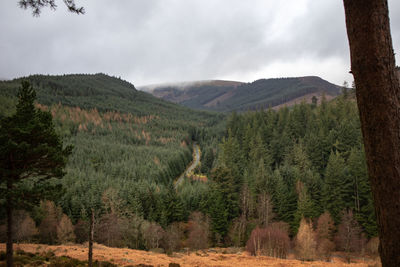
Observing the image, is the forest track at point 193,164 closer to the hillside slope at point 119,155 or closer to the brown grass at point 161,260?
the hillside slope at point 119,155

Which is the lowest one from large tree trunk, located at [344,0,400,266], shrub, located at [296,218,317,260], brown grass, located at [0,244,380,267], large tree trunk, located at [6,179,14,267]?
shrub, located at [296,218,317,260]

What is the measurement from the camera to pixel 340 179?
39031 mm

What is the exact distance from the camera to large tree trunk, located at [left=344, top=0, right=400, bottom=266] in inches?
106

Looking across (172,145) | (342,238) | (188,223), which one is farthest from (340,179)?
(172,145)

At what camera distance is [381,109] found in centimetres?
272

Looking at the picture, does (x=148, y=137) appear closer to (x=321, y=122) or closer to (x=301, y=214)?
(x=321, y=122)

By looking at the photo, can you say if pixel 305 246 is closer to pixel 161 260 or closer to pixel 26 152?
pixel 161 260

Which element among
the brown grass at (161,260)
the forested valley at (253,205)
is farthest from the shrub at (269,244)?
the brown grass at (161,260)

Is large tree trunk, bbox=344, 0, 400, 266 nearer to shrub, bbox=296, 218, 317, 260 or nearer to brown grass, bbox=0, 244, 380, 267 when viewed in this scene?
brown grass, bbox=0, 244, 380, 267

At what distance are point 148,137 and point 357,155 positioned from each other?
113099 mm

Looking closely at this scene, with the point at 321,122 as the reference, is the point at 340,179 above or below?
below

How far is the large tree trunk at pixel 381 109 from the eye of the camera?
2.69 metres

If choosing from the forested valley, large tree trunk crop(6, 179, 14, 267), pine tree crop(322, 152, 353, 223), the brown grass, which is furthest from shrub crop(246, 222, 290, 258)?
large tree trunk crop(6, 179, 14, 267)

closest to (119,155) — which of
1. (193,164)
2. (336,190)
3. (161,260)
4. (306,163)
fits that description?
(193,164)
